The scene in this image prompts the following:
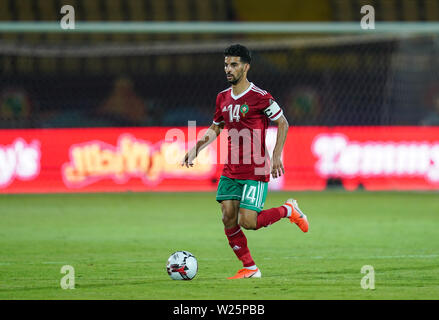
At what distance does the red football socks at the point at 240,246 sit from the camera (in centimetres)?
707

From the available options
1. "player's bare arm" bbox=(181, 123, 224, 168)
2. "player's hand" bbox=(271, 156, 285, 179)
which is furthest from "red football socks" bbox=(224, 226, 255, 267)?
"player's bare arm" bbox=(181, 123, 224, 168)

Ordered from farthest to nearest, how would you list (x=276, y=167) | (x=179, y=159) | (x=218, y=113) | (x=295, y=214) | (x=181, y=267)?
(x=179, y=159)
(x=295, y=214)
(x=218, y=113)
(x=276, y=167)
(x=181, y=267)

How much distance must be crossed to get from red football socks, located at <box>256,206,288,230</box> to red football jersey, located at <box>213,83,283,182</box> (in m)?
0.31

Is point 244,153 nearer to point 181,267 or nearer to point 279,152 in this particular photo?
point 279,152

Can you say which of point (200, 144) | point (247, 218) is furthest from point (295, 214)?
point (200, 144)

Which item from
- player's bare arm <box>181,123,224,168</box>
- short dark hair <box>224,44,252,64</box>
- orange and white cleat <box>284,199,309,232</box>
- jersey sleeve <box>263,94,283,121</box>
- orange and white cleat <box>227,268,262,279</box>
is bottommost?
orange and white cleat <box>227,268,262,279</box>

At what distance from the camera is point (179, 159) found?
16.7 m

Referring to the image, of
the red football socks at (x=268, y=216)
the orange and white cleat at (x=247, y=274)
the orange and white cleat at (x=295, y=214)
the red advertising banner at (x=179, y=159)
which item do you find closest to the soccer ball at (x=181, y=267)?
the orange and white cleat at (x=247, y=274)

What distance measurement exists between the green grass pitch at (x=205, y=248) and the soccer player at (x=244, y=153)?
479 mm

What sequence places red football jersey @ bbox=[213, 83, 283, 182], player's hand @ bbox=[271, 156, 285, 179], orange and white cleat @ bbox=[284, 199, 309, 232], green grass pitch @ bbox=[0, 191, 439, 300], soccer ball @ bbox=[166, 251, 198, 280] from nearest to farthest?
green grass pitch @ bbox=[0, 191, 439, 300] < soccer ball @ bbox=[166, 251, 198, 280] < player's hand @ bbox=[271, 156, 285, 179] < red football jersey @ bbox=[213, 83, 283, 182] < orange and white cleat @ bbox=[284, 199, 309, 232]

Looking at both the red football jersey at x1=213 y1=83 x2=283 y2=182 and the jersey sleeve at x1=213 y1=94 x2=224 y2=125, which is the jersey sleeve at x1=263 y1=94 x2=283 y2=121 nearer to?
the red football jersey at x1=213 y1=83 x2=283 y2=182

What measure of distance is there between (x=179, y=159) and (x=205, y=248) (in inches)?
300

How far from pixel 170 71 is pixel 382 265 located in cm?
1398

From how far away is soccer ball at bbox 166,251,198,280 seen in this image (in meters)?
6.77
